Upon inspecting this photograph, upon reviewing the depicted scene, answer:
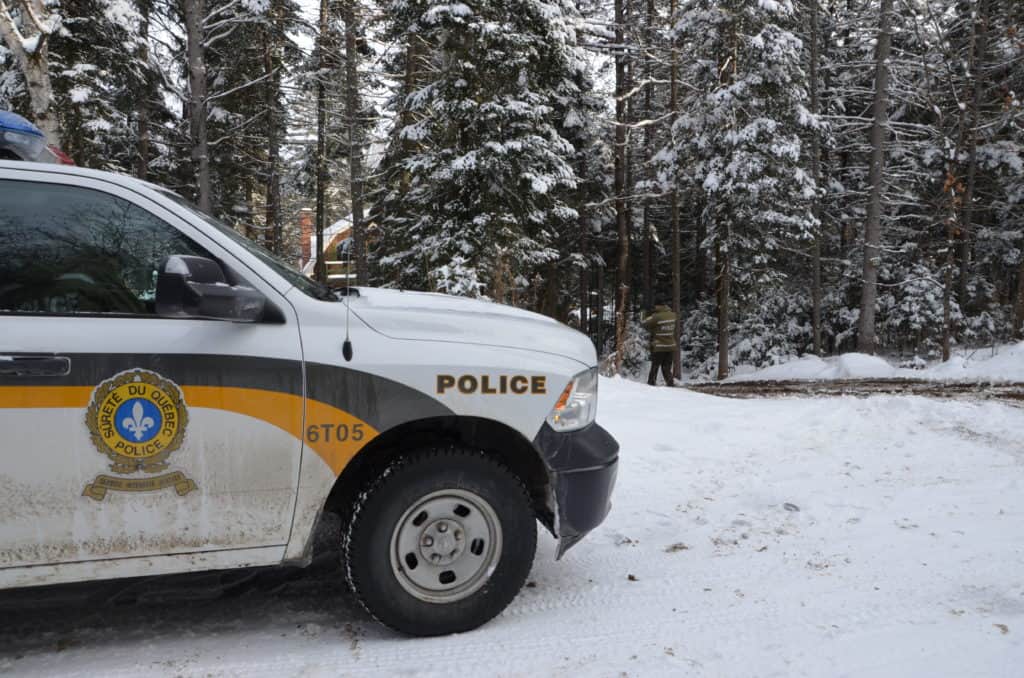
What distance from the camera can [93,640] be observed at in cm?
312

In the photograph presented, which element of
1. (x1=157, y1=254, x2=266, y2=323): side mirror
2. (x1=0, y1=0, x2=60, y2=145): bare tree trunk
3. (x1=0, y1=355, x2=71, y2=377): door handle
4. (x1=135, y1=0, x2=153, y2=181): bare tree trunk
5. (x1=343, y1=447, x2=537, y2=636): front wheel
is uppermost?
(x1=135, y1=0, x2=153, y2=181): bare tree trunk

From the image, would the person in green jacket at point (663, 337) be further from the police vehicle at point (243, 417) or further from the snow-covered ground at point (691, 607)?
the police vehicle at point (243, 417)

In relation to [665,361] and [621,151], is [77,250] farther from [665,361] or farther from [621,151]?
[621,151]

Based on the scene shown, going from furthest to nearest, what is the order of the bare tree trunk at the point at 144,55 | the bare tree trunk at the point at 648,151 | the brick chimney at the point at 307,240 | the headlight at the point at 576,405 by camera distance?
1. the bare tree trunk at the point at 648,151
2. the bare tree trunk at the point at 144,55
3. the brick chimney at the point at 307,240
4. the headlight at the point at 576,405

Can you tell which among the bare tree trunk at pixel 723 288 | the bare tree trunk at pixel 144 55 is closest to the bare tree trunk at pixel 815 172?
the bare tree trunk at pixel 723 288

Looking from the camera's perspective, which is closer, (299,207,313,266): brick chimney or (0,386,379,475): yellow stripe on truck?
(0,386,379,475): yellow stripe on truck

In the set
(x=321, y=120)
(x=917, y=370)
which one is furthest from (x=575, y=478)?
(x=321, y=120)

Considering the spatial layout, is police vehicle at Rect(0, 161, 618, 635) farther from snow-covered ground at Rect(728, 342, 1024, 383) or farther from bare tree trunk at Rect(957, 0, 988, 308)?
bare tree trunk at Rect(957, 0, 988, 308)

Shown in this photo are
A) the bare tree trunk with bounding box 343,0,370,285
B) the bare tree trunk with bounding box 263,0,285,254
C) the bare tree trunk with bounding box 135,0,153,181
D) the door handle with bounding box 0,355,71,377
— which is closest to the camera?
the door handle with bounding box 0,355,71,377

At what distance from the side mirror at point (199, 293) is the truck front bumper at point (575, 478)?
1.44 meters

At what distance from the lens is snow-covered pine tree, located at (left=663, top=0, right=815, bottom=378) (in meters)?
19.2

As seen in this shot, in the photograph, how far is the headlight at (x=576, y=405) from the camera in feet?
10.8

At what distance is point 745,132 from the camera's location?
19.1 m

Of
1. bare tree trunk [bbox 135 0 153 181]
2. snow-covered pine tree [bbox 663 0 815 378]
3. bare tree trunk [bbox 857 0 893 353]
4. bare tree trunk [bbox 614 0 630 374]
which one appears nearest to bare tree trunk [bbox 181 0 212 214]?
bare tree trunk [bbox 135 0 153 181]
